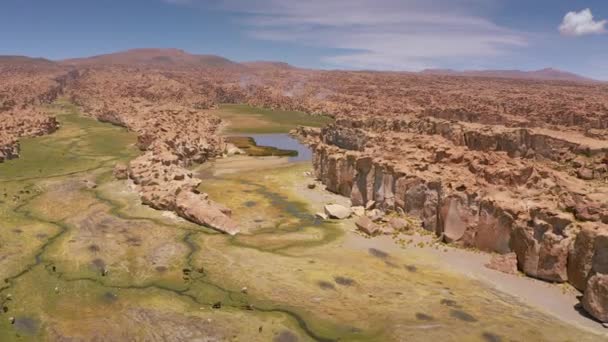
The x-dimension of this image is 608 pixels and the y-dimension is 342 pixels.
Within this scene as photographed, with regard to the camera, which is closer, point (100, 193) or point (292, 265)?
point (292, 265)

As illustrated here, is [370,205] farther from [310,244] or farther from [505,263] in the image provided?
[505,263]

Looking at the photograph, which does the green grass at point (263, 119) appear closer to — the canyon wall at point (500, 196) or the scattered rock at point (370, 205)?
the canyon wall at point (500, 196)

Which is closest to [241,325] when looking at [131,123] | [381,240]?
[381,240]

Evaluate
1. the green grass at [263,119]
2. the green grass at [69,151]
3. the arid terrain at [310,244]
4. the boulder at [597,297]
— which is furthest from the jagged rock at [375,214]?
the green grass at [263,119]

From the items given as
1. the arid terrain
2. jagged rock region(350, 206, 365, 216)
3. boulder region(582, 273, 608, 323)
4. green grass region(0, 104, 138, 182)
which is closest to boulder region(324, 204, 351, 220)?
the arid terrain

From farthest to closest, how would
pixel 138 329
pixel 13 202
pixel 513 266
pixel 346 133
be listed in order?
pixel 346 133, pixel 13 202, pixel 513 266, pixel 138 329

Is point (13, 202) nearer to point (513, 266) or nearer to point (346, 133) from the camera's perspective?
point (513, 266)
